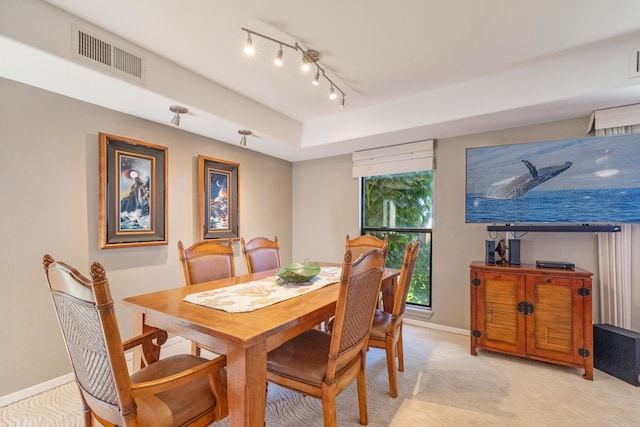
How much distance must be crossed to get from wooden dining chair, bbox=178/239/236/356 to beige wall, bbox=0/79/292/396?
0.80m

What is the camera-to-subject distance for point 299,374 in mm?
1498

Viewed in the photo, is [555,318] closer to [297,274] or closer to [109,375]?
[297,274]

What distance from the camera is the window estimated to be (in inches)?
139

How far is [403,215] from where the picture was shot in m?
3.74

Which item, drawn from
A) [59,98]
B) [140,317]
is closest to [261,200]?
[59,98]

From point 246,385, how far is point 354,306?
61 cm

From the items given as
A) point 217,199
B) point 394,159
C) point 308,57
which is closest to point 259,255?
point 217,199

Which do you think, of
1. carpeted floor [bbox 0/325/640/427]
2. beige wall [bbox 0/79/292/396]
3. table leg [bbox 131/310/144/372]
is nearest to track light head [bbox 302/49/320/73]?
beige wall [bbox 0/79/292/396]

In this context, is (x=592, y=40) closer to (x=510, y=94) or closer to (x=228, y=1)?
(x=510, y=94)

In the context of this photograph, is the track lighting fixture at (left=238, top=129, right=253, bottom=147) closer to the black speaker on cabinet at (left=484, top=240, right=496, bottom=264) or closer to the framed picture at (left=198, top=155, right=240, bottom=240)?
the framed picture at (left=198, top=155, right=240, bottom=240)

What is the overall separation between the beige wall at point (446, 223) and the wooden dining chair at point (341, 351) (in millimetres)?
1958

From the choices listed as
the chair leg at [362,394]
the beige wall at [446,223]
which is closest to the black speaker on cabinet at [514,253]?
the beige wall at [446,223]

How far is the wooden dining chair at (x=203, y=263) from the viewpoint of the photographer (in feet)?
7.14

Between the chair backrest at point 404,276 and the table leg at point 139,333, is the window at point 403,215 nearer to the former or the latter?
the chair backrest at point 404,276
